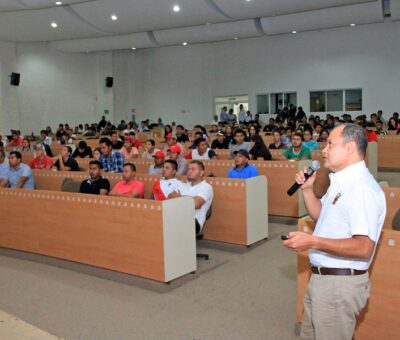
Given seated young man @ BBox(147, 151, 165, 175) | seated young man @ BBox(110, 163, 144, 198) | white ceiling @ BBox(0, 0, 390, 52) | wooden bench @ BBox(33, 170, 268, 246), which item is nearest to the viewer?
wooden bench @ BBox(33, 170, 268, 246)

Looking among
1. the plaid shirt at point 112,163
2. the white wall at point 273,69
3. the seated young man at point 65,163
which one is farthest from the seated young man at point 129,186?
the white wall at point 273,69

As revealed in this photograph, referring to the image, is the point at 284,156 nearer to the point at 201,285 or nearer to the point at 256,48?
the point at 201,285

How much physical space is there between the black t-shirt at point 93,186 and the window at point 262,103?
1608cm

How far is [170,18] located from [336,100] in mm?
7753

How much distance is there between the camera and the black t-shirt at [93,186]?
657 centimetres

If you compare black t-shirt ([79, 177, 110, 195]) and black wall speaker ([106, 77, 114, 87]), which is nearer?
black t-shirt ([79, 177, 110, 195])

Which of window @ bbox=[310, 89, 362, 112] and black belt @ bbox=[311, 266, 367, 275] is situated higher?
window @ bbox=[310, 89, 362, 112]

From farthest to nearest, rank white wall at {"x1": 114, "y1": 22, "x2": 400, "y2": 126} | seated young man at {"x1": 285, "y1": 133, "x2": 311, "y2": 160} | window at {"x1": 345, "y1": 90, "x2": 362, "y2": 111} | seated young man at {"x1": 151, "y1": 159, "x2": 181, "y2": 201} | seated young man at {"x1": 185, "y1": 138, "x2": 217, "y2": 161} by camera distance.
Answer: window at {"x1": 345, "y1": 90, "x2": 362, "y2": 111}, white wall at {"x1": 114, "y1": 22, "x2": 400, "y2": 126}, seated young man at {"x1": 185, "y1": 138, "x2": 217, "y2": 161}, seated young man at {"x1": 285, "y1": 133, "x2": 311, "y2": 160}, seated young man at {"x1": 151, "y1": 159, "x2": 181, "y2": 201}

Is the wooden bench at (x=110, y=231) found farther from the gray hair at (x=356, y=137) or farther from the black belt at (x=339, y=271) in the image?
the gray hair at (x=356, y=137)

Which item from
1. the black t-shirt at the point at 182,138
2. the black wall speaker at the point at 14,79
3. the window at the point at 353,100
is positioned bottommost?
the black t-shirt at the point at 182,138

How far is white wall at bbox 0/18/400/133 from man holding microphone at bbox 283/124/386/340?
1821 cm

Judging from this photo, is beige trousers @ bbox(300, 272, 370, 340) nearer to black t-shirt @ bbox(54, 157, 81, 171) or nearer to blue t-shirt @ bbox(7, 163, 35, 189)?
blue t-shirt @ bbox(7, 163, 35, 189)

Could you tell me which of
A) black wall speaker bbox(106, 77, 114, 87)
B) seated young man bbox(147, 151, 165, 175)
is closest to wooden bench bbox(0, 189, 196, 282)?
seated young man bbox(147, 151, 165, 175)

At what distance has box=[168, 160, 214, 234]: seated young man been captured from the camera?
5.58m
